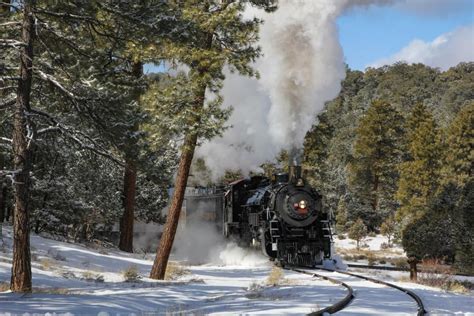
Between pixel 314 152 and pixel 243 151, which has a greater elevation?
pixel 314 152

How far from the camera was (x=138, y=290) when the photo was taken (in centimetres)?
1171

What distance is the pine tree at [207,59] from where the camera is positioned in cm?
1409

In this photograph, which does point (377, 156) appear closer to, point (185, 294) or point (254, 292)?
point (254, 292)

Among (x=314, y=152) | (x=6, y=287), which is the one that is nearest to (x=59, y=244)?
(x=6, y=287)

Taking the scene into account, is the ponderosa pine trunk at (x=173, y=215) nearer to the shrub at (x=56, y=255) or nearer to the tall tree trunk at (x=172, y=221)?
the tall tree trunk at (x=172, y=221)

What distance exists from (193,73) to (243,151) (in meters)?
12.7

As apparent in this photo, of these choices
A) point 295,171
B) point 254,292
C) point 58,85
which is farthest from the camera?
point 295,171

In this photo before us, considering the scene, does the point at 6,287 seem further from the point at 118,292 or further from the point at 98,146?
the point at 98,146

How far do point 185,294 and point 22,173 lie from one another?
4033 mm

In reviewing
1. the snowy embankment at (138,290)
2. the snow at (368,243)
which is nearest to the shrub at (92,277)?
the snowy embankment at (138,290)

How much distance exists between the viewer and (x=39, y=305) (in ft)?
28.1

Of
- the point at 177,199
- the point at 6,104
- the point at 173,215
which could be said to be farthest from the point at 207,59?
the point at 6,104

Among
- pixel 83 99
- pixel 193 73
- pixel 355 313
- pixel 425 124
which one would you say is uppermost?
pixel 425 124

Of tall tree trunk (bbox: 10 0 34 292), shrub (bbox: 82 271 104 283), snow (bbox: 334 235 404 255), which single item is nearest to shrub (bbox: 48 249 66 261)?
shrub (bbox: 82 271 104 283)
